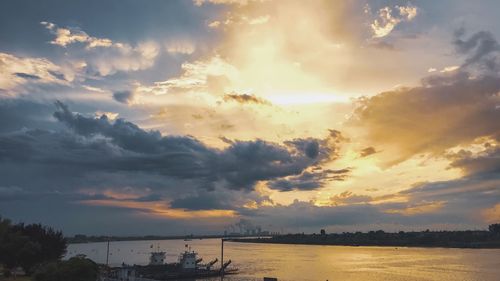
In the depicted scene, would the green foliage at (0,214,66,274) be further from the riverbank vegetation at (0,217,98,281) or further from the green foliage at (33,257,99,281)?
the green foliage at (33,257,99,281)

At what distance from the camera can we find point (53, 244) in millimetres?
84688

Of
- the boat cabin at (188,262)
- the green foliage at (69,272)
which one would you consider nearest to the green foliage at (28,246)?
the green foliage at (69,272)

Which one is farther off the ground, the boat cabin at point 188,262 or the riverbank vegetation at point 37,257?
the riverbank vegetation at point 37,257

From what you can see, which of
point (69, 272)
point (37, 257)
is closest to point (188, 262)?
point (37, 257)

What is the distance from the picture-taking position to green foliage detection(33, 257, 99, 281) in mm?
53031

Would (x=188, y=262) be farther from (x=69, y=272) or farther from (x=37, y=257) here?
(x=69, y=272)

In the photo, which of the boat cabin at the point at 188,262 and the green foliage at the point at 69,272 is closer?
the green foliage at the point at 69,272

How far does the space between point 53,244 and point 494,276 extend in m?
113

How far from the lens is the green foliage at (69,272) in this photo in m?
53.0

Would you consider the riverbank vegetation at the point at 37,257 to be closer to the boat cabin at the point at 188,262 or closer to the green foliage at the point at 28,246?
the green foliage at the point at 28,246

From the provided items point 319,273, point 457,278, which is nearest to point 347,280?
point 319,273

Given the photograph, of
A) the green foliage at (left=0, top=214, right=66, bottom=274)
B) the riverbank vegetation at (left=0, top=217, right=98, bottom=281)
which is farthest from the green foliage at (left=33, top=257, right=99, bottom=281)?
the green foliage at (left=0, top=214, right=66, bottom=274)

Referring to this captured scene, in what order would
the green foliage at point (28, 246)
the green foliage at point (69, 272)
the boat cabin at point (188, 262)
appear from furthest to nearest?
1. the boat cabin at point (188, 262)
2. the green foliage at point (28, 246)
3. the green foliage at point (69, 272)

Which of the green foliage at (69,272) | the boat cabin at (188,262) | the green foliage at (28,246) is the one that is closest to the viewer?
the green foliage at (69,272)
